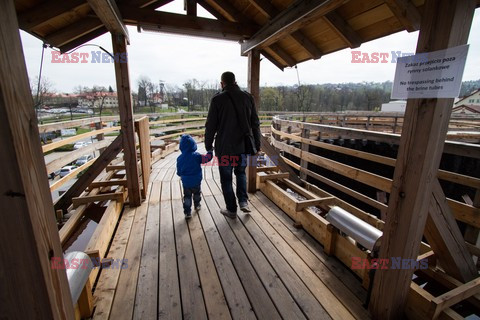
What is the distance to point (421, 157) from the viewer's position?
123cm

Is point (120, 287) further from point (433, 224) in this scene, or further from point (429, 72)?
point (429, 72)

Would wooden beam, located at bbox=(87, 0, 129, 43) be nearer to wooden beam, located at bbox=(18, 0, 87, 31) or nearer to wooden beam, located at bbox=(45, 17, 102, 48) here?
wooden beam, located at bbox=(45, 17, 102, 48)

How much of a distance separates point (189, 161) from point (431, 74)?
234cm

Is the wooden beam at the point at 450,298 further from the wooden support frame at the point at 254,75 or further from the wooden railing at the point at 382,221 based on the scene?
the wooden support frame at the point at 254,75

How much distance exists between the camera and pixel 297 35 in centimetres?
277

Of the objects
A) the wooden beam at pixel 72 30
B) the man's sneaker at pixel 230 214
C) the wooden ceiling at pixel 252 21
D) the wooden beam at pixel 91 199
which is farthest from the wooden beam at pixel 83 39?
the man's sneaker at pixel 230 214

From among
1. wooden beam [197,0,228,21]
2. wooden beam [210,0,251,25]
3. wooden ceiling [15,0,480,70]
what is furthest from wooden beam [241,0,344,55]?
wooden beam [197,0,228,21]

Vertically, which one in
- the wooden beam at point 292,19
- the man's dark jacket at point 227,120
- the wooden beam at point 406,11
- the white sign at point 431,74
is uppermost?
the wooden beam at point 292,19

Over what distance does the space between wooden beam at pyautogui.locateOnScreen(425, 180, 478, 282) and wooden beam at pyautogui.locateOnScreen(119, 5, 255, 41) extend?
2.85 meters

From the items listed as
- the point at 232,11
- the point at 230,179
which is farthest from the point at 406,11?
the point at 230,179

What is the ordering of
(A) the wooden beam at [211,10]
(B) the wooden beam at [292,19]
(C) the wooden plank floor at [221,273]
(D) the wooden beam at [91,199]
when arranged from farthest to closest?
(A) the wooden beam at [211,10] → (D) the wooden beam at [91,199] → (B) the wooden beam at [292,19] → (C) the wooden plank floor at [221,273]

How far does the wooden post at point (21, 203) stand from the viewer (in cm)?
60

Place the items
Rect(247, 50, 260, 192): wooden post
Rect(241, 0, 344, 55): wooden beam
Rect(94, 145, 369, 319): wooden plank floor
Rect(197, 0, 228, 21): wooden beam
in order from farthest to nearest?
Rect(247, 50, 260, 192): wooden post
Rect(197, 0, 228, 21): wooden beam
Rect(241, 0, 344, 55): wooden beam
Rect(94, 145, 369, 319): wooden plank floor

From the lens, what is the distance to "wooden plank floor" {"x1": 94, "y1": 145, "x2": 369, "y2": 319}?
5.27 feet
